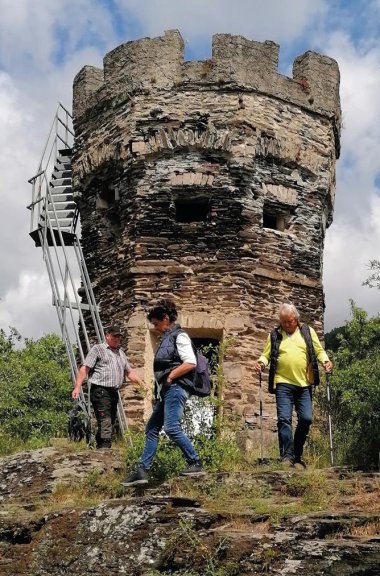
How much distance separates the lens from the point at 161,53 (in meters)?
14.0

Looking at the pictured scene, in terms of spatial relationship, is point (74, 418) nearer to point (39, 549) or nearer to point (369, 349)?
point (39, 549)

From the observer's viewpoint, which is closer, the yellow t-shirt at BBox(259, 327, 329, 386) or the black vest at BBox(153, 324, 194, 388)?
the black vest at BBox(153, 324, 194, 388)

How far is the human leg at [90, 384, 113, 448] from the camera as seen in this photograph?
10.0 meters

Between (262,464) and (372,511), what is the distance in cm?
216

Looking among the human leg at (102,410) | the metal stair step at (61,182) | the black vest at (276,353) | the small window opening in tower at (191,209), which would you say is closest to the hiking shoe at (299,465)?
the black vest at (276,353)

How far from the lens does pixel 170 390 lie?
8.00 m

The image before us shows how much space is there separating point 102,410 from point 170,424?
2.30 m

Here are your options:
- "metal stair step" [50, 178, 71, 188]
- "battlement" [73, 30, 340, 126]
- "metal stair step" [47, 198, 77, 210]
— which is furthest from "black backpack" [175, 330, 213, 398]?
"metal stair step" [50, 178, 71, 188]

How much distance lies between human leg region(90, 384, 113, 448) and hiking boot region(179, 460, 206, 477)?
88.6 inches

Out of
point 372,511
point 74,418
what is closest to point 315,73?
point 74,418

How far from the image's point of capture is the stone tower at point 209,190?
12922 mm

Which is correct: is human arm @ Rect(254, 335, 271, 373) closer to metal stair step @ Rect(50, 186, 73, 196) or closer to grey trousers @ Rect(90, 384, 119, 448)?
grey trousers @ Rect(90, 384, 119, 448)

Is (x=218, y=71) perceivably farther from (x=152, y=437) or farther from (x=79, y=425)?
(x=152, y=437)

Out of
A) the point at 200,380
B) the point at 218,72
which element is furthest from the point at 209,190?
the point at 200,380
